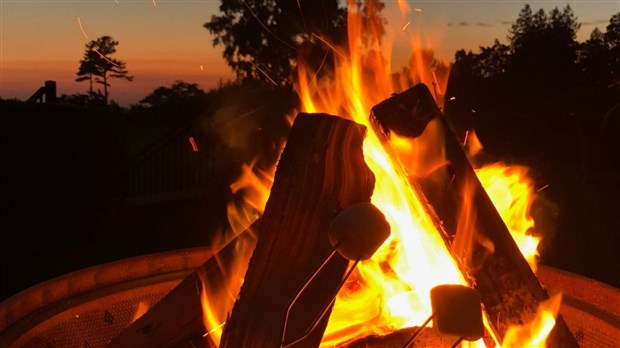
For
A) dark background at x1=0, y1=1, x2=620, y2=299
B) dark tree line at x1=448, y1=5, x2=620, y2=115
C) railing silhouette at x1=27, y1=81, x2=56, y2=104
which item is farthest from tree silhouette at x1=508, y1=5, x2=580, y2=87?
railing silhouette at x1=27, y1=81, x2=56, y2=104

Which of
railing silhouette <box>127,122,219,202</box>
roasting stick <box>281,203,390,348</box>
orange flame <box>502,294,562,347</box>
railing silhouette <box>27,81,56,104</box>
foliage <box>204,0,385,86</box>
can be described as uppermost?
foliage <box>204,0,385,86</box>

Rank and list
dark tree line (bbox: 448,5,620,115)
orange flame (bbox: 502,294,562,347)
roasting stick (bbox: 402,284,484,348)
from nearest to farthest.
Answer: roasting stick (bbox: 402,284,484,348)
orange flame (bbox: 502,294,562,347)
dark tree line (bbox: 448,5,620,115)

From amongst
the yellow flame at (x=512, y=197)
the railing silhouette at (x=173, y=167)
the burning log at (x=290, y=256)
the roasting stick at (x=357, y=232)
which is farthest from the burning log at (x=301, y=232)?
the railing silhouette at (x=173, y=167)

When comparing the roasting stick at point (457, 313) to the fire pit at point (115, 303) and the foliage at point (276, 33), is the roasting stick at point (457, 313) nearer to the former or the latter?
the fire pit at point (115, 303)

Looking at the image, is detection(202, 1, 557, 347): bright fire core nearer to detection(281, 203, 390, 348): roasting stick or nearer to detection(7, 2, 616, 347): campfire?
detection(7, 2, 616, 347): campfire

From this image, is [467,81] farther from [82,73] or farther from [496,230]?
[496,230]

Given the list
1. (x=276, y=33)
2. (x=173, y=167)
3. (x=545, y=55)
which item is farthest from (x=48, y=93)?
(x=545, y=55)

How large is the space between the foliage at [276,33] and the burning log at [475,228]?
7831 millimetres

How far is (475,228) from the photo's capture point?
1.82 meters

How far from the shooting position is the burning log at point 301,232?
1.52 m

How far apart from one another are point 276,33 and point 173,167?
A: 3653mm

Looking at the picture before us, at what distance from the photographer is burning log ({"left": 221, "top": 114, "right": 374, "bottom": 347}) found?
4.98ft

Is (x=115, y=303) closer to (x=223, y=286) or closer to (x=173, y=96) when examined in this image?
(x=223, y=286)

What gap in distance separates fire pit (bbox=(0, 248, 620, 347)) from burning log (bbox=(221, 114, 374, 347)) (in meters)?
0.79
